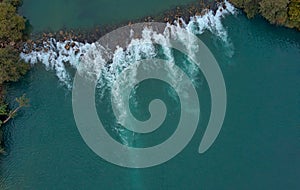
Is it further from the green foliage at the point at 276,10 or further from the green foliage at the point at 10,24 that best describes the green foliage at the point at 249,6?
the green foliage at the point at 10,24

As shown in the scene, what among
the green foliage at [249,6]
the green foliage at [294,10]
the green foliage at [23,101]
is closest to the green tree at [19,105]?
the green foliage at [23,101]

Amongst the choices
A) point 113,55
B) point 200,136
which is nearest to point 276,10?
point 200,136

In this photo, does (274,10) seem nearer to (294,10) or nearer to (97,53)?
(294,10)

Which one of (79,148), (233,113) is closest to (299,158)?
(233,113)

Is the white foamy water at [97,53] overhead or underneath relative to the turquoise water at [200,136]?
overhead

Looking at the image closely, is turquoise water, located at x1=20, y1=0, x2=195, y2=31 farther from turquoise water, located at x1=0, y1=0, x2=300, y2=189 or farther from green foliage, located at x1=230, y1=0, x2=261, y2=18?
turquoise water, located at x1=0, y1=0, x2=300, y2=189

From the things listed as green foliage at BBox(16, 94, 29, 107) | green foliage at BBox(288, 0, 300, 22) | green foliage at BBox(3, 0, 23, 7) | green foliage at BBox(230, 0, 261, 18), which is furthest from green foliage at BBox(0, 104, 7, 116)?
green foliage at BBox(288, 0, 300, 22)

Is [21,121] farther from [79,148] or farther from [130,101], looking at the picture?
[130,101]
